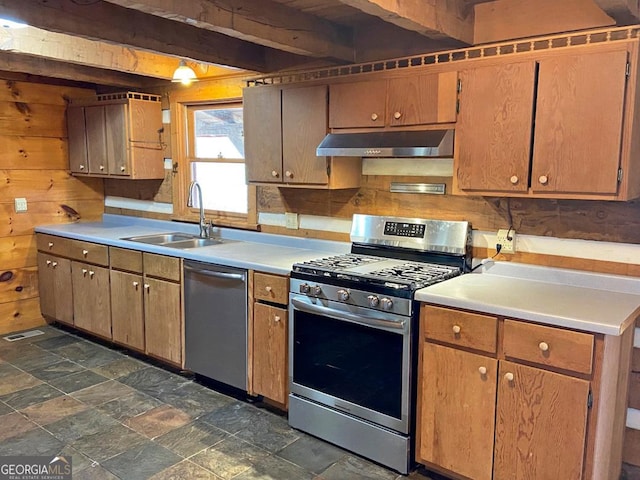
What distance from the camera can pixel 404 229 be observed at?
9.95 feet

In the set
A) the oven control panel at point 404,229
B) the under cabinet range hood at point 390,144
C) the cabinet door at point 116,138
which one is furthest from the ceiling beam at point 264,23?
the cabinet door at point 116,138

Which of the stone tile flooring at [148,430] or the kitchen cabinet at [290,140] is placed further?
the kitchen cabinet at [290,140]

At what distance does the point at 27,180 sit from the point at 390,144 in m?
3.41

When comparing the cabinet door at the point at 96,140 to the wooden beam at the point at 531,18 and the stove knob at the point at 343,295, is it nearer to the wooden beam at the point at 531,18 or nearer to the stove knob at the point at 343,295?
the stove knob at the point at 343,295

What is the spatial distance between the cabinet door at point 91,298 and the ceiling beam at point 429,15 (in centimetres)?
278

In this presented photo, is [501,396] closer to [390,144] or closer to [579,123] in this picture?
[579,123]

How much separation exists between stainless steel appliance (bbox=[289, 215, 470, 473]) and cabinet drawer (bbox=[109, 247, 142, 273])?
141 cm

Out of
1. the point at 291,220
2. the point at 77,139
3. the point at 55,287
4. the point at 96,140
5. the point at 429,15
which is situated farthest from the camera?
the point at 77,139

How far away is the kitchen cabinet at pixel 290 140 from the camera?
308 centimetres

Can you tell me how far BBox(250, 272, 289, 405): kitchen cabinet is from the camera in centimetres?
294

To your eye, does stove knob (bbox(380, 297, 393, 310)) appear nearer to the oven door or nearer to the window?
the oven door

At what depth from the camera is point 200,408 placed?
314cm

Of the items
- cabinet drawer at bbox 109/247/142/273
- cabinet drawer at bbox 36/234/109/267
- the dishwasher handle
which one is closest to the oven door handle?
the dishwasher handle

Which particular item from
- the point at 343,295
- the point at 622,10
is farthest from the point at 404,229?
the point at 622,10
